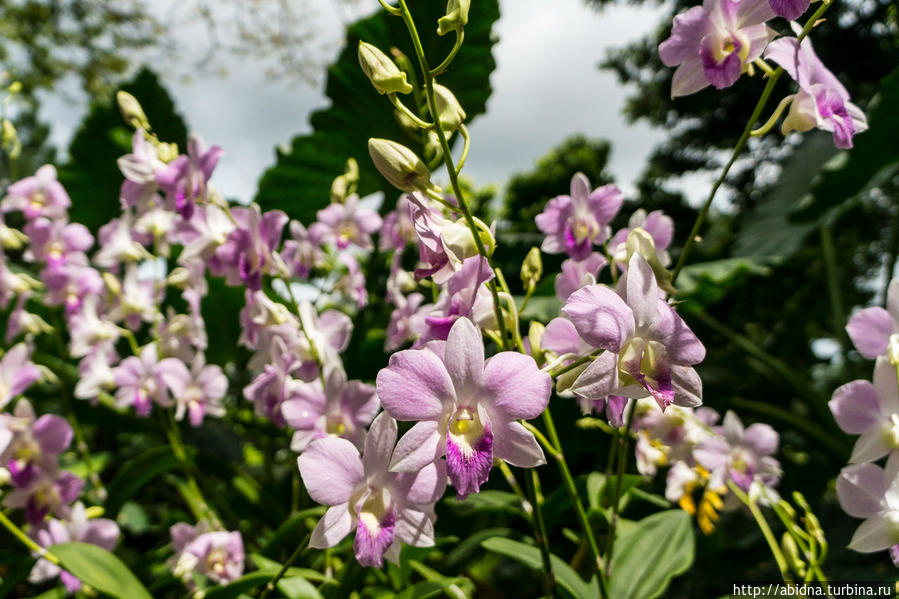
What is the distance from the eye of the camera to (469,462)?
398mm

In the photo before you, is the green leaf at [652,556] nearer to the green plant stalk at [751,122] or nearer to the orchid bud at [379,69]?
the green plant stalk at [751,122]

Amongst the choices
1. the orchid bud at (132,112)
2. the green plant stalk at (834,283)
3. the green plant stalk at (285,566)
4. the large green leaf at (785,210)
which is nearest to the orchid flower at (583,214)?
the green plant stalk at (285,566)

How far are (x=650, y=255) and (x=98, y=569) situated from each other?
0.67 meters

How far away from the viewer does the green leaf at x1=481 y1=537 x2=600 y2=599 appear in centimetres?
61

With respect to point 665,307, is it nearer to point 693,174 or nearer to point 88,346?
point 88,346

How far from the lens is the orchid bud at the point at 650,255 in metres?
0.45

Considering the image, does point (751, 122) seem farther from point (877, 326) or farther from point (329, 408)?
point (329, 408)

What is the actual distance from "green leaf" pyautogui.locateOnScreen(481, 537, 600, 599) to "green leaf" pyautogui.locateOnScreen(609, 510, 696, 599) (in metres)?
0.03

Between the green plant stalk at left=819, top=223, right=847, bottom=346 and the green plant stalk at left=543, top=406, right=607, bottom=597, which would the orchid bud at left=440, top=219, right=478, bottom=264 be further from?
the green plant stalk at left=819, top=223, right=847, bottom=346

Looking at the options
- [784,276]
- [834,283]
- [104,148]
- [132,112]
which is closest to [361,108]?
[104,148]

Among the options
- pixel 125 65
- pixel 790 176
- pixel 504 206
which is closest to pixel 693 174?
pixel 504 206

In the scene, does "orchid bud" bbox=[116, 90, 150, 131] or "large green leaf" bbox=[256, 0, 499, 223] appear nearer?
"orchid bud" bbox=[116, 90, 150, 131]

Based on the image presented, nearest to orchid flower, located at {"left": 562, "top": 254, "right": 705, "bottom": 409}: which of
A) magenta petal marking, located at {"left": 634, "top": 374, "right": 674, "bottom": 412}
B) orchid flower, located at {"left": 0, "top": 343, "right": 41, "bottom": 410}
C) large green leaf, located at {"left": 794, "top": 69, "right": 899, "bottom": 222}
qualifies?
magenta petal marking, located at {"left": 634, "top": 374, "right": 674, "bottom": 412}

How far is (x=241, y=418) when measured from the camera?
5.84ft
